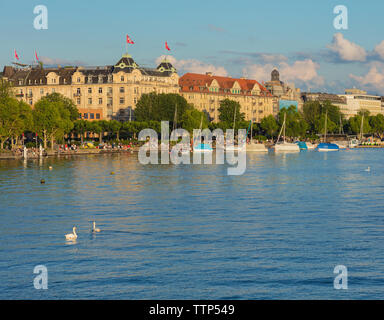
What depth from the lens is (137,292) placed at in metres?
26.0

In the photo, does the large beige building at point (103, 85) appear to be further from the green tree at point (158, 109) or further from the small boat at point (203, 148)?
the small boat at point (203, 148)

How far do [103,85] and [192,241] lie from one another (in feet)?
515

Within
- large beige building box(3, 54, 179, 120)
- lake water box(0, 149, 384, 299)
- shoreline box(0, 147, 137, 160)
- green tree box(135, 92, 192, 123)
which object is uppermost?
large beige building box(3, 54, 179, 120)

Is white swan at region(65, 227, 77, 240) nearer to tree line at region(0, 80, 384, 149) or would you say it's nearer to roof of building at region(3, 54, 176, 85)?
tree line at region(0, 80, 384, 149)

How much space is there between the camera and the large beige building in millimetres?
185500

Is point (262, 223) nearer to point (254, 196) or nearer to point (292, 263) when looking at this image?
point (292, 263)

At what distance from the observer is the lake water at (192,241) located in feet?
87.7

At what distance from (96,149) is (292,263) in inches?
4555

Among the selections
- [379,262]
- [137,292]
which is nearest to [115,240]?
[137,292]

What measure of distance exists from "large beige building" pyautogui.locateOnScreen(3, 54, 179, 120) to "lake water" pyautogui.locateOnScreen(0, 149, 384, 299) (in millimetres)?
121131

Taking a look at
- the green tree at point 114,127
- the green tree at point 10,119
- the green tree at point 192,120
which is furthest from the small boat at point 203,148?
the green tree at point 10,119

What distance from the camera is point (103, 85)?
188 metres

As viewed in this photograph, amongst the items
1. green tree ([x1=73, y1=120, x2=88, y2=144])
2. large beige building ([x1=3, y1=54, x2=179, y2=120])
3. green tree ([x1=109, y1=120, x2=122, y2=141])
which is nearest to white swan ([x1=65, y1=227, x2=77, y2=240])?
green tree ([x1=73, y1=120, x2=88, y2=144])

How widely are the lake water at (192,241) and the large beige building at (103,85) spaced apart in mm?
121131
